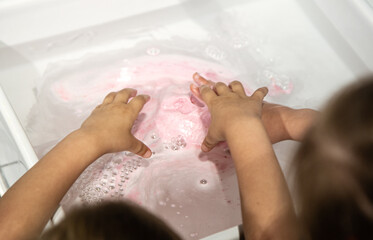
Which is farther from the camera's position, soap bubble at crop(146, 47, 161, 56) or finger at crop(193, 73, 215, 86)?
soap bubble at crop(146, 47, 161, 56)

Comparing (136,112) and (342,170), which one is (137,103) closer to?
(136,112)

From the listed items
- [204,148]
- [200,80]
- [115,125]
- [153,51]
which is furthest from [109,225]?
[153,51]

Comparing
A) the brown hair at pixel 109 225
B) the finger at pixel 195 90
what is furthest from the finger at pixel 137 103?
the brown hair at pixel 109 225

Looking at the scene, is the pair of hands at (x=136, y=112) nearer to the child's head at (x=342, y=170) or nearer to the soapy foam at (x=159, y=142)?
the soapy foam at (x=159, y=142)

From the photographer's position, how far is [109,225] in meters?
0.46

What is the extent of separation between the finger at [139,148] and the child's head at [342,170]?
0.45m

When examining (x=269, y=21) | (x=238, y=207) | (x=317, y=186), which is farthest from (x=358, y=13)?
(x=317, y=186)

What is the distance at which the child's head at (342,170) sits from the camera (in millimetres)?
415

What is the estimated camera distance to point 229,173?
93cm

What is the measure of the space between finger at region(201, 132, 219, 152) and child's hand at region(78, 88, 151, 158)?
0.13m

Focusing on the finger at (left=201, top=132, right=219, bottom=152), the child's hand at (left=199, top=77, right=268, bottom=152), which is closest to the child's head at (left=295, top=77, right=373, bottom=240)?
the child's hand at (left=199, top=77, right=268, bottom=152)

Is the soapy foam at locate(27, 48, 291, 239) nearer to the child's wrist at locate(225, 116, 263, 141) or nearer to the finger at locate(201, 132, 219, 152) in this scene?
the finger at locate(201, 132, 219, 152)

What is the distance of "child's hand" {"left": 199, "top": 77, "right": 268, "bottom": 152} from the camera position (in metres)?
0.75

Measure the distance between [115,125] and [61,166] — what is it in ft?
0.46
